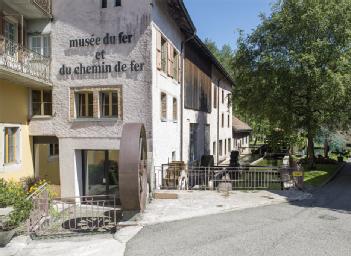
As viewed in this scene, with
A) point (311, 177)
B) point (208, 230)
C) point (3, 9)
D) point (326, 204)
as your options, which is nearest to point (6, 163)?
point (3, 9)

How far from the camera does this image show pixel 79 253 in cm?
946

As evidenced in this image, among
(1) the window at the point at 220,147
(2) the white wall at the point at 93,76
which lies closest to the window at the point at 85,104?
(2) the white wall at the point at 93,76

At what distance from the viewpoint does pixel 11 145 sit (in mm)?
15367

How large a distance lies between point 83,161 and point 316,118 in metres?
15.0

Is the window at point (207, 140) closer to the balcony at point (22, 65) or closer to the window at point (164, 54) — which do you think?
the window at point (164, 54)

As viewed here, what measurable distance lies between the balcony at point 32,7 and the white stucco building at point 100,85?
0.38m

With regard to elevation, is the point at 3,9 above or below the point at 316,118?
above

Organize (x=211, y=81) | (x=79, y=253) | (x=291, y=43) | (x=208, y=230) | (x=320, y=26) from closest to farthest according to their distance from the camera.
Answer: (x=79, y=253) < (x=208, y=230) < (x=320, y=26) < (x=291, y=43) < (x=211, y=81)

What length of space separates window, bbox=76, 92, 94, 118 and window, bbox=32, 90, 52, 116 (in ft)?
4.61

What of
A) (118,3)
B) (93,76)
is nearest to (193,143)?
(93,76)

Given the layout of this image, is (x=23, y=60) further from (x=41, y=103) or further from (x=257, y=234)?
(x=257, y=234)

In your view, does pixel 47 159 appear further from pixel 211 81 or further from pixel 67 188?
pixel 211 81

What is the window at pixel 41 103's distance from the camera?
16719 millimetres

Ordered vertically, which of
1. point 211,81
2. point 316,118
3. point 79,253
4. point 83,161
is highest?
point 211,81
